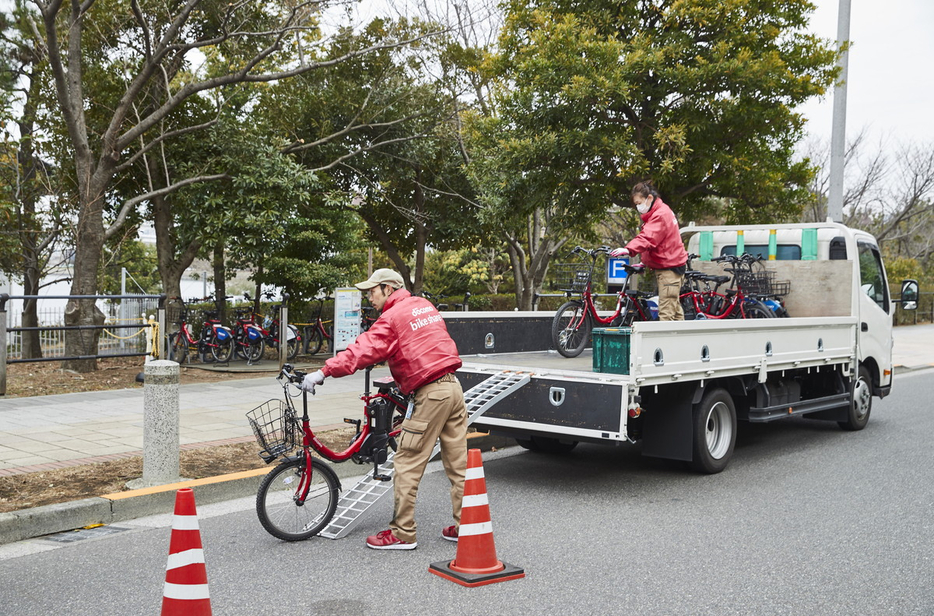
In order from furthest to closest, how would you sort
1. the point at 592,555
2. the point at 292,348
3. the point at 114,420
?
the point at 292,348, the point at 114,420, the point at 592,555

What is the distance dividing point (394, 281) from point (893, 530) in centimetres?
374

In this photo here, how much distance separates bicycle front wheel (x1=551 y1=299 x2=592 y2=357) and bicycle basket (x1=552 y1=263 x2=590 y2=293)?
167 mm

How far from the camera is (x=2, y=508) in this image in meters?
5.55

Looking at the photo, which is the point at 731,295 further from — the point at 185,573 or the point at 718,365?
the point at 185,573

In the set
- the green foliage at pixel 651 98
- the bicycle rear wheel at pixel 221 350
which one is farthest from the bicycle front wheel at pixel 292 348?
the green foliage at pixel 651 98

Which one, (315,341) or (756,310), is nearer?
(756,310)

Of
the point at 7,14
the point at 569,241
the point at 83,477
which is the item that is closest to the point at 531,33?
the point at 83,477

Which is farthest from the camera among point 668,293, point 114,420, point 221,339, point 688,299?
point 221,339

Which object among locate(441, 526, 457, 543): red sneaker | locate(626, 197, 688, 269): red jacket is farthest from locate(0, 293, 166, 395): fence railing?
locate(441, 526, 457, 543): red sneaker

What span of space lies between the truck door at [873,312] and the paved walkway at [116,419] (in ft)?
19.2

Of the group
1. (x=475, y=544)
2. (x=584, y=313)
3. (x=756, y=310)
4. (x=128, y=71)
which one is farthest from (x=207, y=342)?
(x=475, y=544)

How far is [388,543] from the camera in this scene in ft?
17.2

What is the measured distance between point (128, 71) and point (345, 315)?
608 centimetres

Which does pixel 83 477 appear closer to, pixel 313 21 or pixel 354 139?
pixel 313 21
